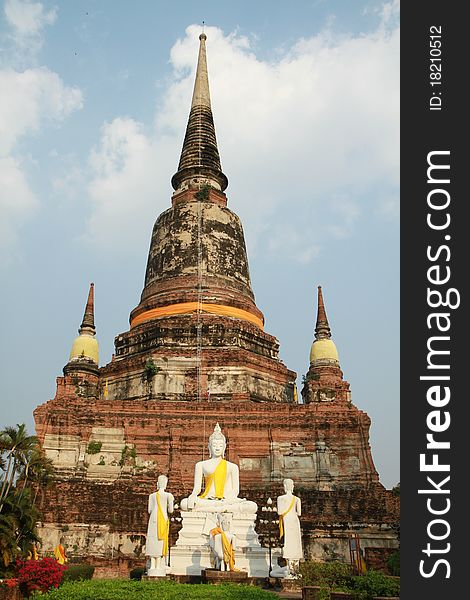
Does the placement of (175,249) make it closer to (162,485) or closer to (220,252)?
(220,252)

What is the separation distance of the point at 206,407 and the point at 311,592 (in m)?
13.3

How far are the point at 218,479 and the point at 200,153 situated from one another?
22.9 m

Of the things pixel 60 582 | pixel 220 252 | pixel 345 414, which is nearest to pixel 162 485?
pixel 60 582

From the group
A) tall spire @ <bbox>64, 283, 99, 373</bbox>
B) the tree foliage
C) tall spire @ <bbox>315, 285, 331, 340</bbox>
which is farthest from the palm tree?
tall spire @ <bbox>315, 285, 331, 340</bbox>

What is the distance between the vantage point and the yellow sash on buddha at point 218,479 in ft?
50.6

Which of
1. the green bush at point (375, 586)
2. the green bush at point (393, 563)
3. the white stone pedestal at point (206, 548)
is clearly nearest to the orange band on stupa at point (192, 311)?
the green bush at point (393, 563)

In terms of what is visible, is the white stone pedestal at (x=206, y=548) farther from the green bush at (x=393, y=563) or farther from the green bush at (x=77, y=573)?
the green bush at (x=393, y=563)

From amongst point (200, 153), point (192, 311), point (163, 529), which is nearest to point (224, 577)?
point (163, 529)

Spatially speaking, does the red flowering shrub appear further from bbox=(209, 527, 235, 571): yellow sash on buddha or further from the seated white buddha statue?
bbox=(209, 527, 235, 571): yellow sash on buddha

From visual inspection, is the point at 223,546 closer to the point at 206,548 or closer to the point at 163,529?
the point at 163,529

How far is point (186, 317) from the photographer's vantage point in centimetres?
2761

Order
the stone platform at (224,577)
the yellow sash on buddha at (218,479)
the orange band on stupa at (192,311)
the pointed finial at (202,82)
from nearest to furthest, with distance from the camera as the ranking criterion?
1. the stone platform at (224,577)
2. the yellow sash on buddha at (218,479)
3. the orange band on stupa at (192,311)
4. the pointed finial at (202,82)

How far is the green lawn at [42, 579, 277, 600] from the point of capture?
8.94 m

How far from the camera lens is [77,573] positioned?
48.7ft
